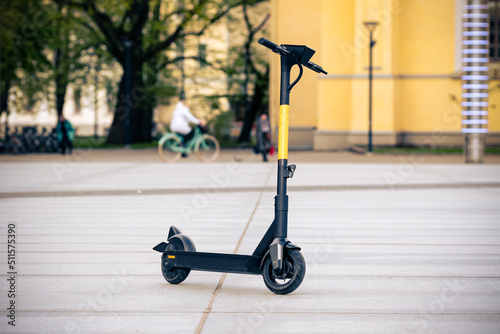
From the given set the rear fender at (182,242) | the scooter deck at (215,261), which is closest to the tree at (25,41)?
the rear fender at (182,242)

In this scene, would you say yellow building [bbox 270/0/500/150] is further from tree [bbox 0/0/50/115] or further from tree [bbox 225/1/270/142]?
tree [bbox 0/0/50/115]

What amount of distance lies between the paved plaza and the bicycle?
21.2 ft

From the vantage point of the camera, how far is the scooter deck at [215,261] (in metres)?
5.52

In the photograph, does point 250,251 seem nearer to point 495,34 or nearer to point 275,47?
point 275,47

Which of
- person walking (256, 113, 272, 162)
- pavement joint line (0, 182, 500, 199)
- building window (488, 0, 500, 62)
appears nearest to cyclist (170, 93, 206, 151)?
person walking (256, 113, 272, 162)

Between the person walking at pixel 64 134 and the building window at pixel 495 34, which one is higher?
the building window at pixel 495 34

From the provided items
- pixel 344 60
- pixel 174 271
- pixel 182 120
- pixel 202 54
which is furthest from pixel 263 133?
pixel 202 54

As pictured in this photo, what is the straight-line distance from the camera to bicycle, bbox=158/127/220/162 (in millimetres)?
22578

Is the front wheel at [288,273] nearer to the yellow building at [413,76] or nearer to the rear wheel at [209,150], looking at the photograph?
the rear wheel at [209,150]

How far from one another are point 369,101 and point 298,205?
18340mm

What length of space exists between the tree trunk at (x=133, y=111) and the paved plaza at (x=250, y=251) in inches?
824

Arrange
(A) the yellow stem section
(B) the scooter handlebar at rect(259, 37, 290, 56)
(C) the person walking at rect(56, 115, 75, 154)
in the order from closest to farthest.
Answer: (B) the scooter handlebar at rect(259, 37, 290, 56) → (A) the yellow stem section → (C) the person walking at rect(56, 115, 75, 154)

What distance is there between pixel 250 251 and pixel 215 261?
6.30ft

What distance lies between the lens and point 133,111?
38.8 meters
